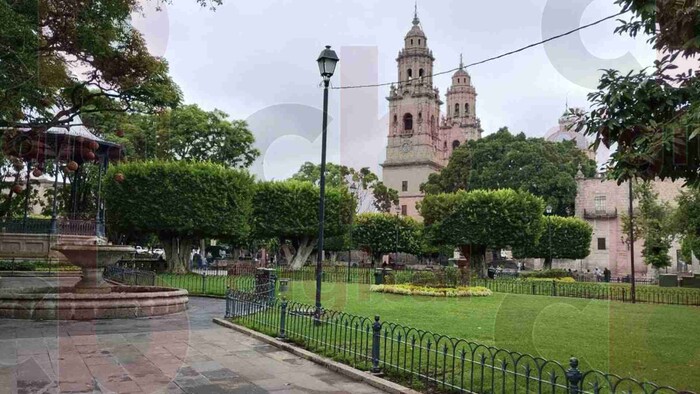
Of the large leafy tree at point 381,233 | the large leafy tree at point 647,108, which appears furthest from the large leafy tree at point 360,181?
the large leafy tree at point 647,108

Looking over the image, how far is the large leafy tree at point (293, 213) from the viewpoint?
115 feet

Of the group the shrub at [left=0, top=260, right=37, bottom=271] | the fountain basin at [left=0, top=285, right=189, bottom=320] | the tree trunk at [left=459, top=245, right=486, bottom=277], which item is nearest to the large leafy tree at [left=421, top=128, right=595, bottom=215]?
the tree trunk at [left=459, top=245, right=486, bottom=277]

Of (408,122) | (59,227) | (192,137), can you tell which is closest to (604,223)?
(408,122)

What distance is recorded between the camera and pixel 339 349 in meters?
8.74

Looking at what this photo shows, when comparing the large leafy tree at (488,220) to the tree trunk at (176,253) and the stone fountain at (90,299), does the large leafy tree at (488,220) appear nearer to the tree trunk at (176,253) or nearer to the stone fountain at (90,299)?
the tree trunk at (176,253)

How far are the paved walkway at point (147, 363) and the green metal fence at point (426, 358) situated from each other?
54cm

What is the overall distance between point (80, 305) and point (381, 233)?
3814 cm

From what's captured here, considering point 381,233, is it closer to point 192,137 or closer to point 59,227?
point 192,137

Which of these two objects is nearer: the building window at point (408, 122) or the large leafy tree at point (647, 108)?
the large leafy tree at point (647, 108)

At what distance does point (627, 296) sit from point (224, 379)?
1983 cm

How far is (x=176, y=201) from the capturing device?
97.9 ft

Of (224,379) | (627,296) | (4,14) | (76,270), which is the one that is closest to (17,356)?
(224,379)

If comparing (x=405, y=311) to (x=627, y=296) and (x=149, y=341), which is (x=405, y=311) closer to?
(x=149, y=341)

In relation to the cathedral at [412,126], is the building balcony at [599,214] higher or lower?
lower
